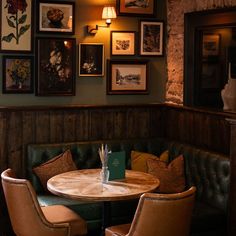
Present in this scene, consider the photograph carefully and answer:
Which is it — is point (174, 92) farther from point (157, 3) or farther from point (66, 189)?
point (66, 189)

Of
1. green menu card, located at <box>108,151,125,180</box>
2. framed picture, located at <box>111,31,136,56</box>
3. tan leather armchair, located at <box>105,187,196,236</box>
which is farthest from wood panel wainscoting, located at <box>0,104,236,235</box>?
tan leather armchair, located at <box>105,187,196,236</box>

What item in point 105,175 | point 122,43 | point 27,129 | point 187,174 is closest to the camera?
point 105,175

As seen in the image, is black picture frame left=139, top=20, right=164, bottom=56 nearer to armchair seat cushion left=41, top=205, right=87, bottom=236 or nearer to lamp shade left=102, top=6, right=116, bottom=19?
lamp shade left=102, top=6, right=116, bottom=19

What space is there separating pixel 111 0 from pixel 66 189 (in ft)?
8.76

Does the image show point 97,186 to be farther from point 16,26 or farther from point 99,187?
point 16,26

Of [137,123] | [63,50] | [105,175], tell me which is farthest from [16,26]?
[105,175]

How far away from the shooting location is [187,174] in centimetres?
558

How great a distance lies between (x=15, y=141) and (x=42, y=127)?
1.09 feet

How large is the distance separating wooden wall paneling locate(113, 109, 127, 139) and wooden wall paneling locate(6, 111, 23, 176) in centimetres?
112

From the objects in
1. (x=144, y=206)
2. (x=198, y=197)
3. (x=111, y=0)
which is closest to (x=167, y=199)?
(x=144, y=206)

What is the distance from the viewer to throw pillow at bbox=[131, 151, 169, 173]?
5762mm

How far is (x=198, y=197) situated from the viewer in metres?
5.39

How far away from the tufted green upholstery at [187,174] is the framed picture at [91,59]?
0.81m

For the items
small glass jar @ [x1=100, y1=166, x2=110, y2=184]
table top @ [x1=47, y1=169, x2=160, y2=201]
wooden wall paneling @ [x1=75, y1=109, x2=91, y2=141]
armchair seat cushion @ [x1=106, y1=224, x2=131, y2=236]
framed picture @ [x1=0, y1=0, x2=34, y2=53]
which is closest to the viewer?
table top @ [x1=47, y1=169, x2=160, y2=201]
